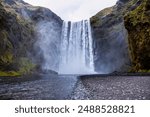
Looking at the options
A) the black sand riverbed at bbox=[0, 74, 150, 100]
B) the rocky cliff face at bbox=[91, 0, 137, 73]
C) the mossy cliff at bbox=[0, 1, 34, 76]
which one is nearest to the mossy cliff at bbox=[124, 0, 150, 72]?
the rocky cliff face at bbox=[91, 0, 137, 73]

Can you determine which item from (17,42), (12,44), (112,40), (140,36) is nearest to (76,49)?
(112,40)

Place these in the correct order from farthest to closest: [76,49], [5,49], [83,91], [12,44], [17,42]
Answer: [76,49]
[17,42]
[12,44]
[5,49]
[83,91]

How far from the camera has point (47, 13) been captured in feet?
521

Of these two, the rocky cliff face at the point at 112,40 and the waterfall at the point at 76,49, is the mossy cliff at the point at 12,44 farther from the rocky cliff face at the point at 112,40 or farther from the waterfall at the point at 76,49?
the rocky cliff face at the point at 112,40

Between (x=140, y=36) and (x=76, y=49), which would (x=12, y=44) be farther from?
(x=140, y=36)

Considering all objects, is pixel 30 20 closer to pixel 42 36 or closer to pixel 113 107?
pixel 42 36

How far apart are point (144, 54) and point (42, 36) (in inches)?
2764

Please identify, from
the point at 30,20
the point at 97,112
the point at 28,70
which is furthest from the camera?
the point at 30,20

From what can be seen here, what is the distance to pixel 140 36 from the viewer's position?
309 feet

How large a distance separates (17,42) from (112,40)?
44679mm

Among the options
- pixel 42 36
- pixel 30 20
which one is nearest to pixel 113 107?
pixel 42 36

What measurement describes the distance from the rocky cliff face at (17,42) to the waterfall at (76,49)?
7.89 meters

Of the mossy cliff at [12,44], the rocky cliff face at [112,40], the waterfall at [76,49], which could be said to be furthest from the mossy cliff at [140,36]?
the mossy cliff at [12,44]

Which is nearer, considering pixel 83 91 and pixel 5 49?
pixel 83 91
